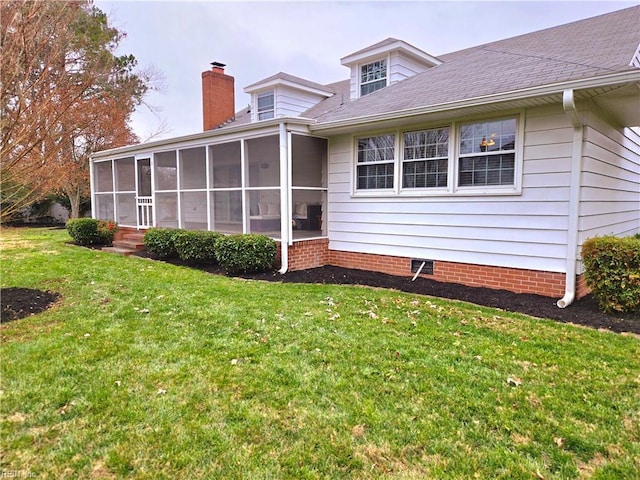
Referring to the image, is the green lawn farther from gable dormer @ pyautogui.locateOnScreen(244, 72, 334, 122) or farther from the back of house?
gable dormer @ pyautogui.locateOnScreen(244, 72, 334, 122)

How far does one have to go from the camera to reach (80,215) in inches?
841

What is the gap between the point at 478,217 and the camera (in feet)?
21.3

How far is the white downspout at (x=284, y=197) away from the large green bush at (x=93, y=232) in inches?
279

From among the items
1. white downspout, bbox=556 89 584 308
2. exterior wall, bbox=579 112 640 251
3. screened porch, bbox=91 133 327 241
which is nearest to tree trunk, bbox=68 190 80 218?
screened porch, bbox=91 133 327 241

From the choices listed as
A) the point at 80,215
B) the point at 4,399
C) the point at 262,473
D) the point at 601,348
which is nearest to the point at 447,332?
the point at 601,348

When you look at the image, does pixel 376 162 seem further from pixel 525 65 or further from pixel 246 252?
pixel 246 252

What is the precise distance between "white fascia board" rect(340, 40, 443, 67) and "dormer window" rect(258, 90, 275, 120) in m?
2.85

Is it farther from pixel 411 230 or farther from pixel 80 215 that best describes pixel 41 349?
pixel 80 215

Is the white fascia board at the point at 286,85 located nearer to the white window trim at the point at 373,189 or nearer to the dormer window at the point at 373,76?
the dormer window at the point at 373,76

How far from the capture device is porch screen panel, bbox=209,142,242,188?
931cm

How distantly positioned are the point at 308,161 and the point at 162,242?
415cm

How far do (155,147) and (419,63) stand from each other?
24.8 feet

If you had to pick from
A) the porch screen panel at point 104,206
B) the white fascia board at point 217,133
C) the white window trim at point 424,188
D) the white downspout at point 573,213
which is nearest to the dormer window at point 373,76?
the white fascia board at point 217,133

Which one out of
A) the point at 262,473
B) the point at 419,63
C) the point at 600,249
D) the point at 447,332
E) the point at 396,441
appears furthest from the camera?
the point at 419,63
